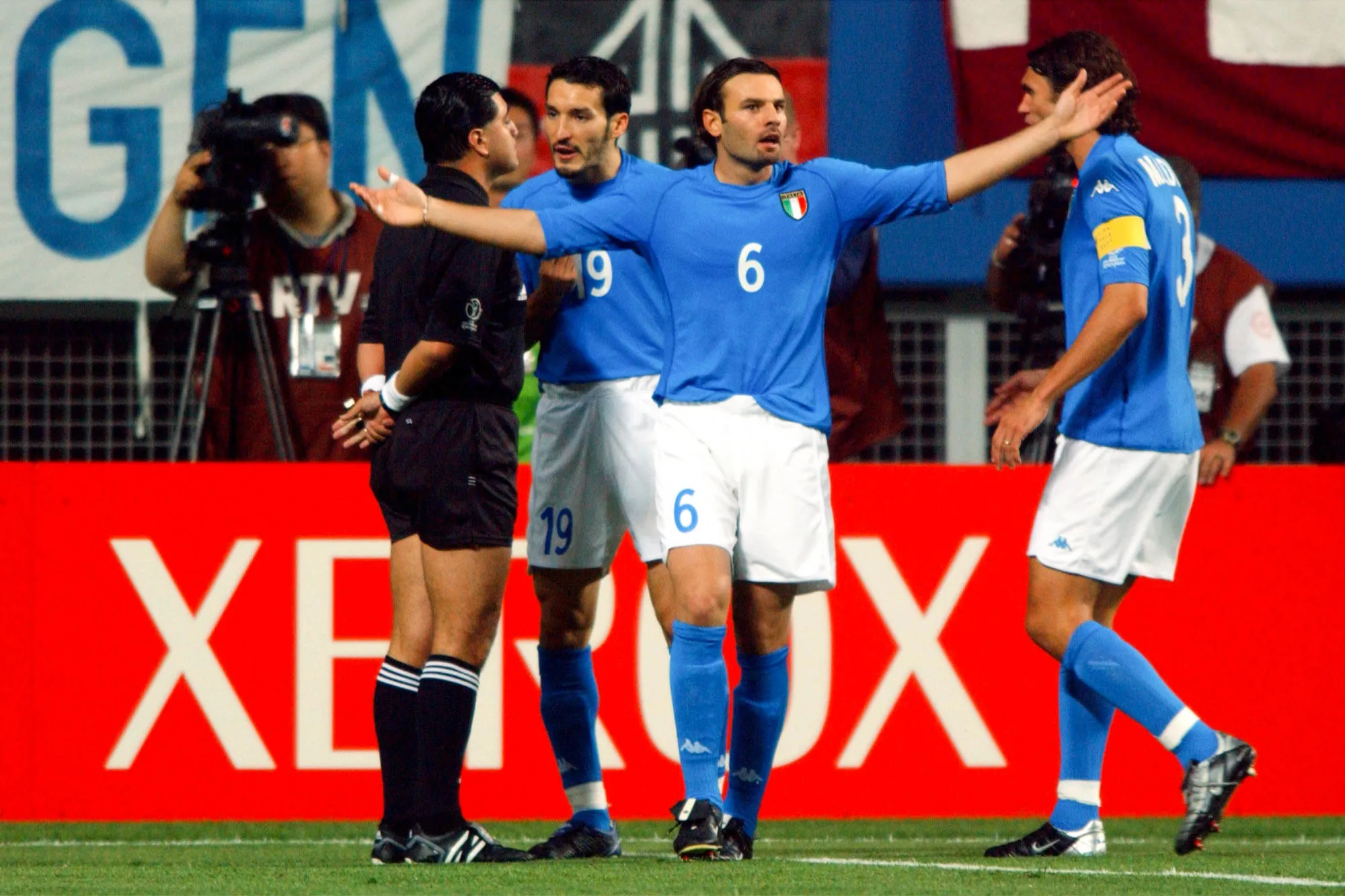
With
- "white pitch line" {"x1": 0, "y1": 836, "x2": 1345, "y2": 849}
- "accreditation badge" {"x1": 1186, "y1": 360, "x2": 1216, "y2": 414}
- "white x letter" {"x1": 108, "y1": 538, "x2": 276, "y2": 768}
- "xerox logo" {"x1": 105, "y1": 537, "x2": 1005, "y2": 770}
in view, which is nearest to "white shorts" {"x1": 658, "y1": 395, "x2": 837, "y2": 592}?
"white pitch line" {"x1": 0, "y1": 836, "x2": 1345, "y2": 849}

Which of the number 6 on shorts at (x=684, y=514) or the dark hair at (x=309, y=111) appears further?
the dark hair at (x=309, y=111)

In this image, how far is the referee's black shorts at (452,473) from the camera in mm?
4582

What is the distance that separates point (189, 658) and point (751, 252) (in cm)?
258

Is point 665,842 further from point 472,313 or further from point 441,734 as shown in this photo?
point 472,313

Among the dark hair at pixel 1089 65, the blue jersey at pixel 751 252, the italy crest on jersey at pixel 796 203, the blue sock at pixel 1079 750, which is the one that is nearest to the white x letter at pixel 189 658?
the blue jersey at pixel 751 252

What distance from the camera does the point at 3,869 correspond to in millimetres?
4652

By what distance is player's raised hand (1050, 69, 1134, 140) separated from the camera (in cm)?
448

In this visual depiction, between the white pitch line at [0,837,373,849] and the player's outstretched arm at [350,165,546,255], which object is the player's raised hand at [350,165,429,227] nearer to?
the player's outstretched arm at [350,165,546,255]

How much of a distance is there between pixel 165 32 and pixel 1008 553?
13.7 ft

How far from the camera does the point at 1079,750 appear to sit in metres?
4.84

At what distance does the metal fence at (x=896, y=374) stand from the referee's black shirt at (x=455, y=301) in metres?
3.80

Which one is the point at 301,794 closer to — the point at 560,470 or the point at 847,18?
the point at 560,470

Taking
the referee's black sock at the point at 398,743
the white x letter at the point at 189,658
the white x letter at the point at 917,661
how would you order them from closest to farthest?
the referee's black sock at the point at 398,743 < the white x letter at the point at 189,658 < the white x letter at the point at 917,661

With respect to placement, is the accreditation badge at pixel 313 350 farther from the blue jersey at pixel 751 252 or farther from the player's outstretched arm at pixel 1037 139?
the player's outstretched arm at pixel 1037 139
